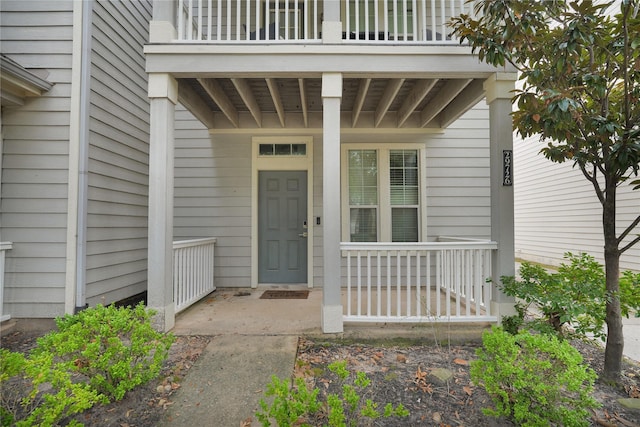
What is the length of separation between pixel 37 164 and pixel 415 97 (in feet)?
14.3

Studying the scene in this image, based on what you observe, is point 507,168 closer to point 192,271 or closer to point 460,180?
point 460,180

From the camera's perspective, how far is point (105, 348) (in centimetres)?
202

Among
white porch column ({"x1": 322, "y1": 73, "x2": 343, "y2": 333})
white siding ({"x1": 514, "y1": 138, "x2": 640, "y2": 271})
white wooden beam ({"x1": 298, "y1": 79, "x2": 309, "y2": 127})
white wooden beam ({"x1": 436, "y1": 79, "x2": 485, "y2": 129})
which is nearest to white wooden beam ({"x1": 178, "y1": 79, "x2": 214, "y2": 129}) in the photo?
white wooden beam ({"x1": 298, "y1": 79, "x2": 309, "y2": 127})

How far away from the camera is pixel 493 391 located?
1819 millimetres

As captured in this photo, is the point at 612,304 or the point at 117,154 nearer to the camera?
the point at 612,304

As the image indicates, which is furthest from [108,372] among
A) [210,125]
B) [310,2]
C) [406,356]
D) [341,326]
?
[310,2]

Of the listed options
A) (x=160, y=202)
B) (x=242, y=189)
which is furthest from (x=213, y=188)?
(x=160, y=202)

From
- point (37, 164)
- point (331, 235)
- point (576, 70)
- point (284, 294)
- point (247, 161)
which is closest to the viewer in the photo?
point (576, 70)

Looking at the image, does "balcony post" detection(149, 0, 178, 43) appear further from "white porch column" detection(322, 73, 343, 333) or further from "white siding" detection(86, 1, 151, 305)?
"white porch column" detection(322, 73, 343, 333)

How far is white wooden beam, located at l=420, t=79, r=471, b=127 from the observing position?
142 inches

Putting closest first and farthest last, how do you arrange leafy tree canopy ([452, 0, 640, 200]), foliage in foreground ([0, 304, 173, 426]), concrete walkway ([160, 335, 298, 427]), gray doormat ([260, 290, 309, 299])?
foliage in foreground ([0, 304, 173, 426])
concrete walkway ([160, 335, 298, 427])
leafy tree canopy ([452, 0, 640, 200])
gray doormat ([260, 290, 309, 299])

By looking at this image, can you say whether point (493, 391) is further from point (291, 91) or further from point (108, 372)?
point (291, 91)

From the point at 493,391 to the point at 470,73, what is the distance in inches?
114

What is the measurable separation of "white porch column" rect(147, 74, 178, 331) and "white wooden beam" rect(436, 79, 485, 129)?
3.40 metres
